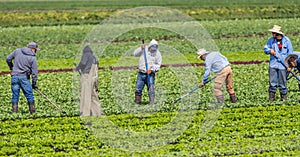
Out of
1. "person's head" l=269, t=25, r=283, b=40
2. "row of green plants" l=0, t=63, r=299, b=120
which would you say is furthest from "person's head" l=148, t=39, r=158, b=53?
"person's head" l=269, t=25, r=283, b=40

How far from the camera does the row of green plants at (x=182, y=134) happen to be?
13578 millimetres

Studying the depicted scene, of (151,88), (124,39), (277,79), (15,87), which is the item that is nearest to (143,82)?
(151,88)

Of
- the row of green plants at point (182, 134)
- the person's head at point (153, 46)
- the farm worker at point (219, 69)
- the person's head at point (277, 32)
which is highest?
the person's head at point (277, 32)

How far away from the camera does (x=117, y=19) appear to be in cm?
4750

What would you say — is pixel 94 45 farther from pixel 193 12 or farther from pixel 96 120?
pixel 96 120

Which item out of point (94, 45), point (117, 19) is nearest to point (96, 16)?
point (117, 19)

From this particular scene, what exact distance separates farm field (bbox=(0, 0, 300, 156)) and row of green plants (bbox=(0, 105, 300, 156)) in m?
0.02

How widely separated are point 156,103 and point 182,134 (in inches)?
142

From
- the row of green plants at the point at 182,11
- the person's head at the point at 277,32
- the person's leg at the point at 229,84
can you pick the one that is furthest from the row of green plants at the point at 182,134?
the row of green plants at the point at 182,11

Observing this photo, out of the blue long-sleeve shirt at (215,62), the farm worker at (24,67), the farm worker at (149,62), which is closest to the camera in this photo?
the farm worker at (24,67)

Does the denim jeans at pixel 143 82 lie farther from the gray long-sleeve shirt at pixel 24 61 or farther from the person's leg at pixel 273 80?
the person's leg at pixel 273 80

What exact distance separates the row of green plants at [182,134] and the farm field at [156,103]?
0.07ft

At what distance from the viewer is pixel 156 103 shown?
61.0ft

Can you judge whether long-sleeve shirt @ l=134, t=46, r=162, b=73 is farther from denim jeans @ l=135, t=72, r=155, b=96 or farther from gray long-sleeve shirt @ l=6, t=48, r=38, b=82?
gray long-sleeve shirt @ l=6, t=48, r=38, b=82
